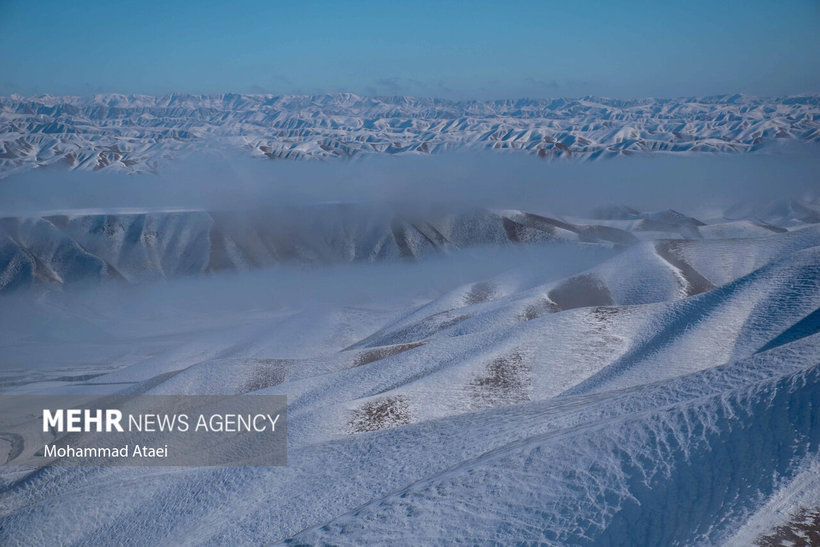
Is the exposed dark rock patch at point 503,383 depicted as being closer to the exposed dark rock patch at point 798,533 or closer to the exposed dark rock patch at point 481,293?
the exposed dark rock patch at point 798,533

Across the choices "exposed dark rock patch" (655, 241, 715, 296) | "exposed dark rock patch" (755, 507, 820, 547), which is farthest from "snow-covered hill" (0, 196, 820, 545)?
"exposed dark rock patch" (655, 241, 715, 296)

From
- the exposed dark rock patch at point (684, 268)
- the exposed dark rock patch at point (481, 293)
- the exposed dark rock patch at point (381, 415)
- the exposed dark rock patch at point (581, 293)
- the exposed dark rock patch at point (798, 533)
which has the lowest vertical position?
the exposed dark rock patch at point (481, 293)

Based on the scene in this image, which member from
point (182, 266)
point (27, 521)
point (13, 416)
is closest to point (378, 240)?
point (182, 266)

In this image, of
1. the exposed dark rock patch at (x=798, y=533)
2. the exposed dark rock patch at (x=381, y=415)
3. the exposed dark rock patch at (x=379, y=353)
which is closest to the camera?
the exposed dark rock patch at (x=798, y=533)

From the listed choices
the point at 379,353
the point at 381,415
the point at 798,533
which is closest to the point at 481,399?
the point at 381,415

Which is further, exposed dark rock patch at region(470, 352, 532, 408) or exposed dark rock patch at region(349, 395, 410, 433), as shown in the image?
exposed dark rock patch at region(470, 352, 532, 408)

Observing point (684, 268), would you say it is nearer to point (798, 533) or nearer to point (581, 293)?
point (581, 293)

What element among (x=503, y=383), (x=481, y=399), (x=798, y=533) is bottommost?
(x=481, y=399)

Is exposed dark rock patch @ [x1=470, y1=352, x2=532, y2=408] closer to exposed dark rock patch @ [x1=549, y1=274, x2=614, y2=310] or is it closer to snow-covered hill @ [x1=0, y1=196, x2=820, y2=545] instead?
snow-covered hill @ [x1=0, y1=196, x2=820, y2=545]

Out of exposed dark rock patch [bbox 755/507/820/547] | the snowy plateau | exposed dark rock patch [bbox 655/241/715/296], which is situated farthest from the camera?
exposed dark rock patch [bbox 655/241/715/296]

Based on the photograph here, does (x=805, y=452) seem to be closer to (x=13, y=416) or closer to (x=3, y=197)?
(x=13, y=416)

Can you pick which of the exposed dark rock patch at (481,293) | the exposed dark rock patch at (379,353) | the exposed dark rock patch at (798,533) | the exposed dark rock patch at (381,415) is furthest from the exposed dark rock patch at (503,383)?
the exposed dark rock patch at (481,293)
